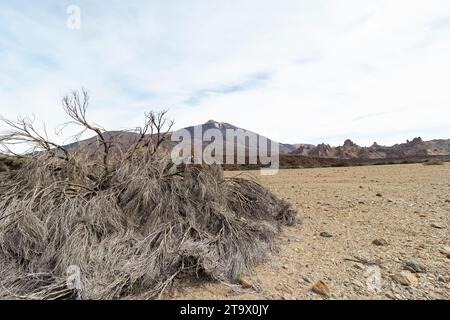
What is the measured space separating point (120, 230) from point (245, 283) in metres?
1.69

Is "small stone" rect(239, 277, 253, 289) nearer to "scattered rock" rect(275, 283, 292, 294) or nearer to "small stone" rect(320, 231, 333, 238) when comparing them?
"scattered rock" rect(275, 283, 292, 294)

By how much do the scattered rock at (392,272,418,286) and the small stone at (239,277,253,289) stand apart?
149cm

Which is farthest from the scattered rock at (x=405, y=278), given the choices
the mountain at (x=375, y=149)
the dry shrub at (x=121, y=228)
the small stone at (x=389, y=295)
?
the mountain at (x=375, y=149)

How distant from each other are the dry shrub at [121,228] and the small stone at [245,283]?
0.11 m

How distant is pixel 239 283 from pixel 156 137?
9.80 feet

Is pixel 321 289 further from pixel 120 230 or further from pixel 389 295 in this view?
pixel 120 230

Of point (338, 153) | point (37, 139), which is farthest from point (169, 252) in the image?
point (338, 153)

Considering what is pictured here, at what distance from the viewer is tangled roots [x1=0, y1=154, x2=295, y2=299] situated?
106 inches

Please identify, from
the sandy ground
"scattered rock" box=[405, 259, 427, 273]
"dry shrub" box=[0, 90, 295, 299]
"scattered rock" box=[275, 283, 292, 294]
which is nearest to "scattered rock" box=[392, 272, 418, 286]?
the sandy ground

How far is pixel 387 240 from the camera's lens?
3848mm

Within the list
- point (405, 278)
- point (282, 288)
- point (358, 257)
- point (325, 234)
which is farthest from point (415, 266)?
point (282, 288)

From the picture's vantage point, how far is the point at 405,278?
278 cm

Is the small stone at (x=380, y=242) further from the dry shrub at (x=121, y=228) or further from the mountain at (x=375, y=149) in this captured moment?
the mountain at (x=375, y=149)
